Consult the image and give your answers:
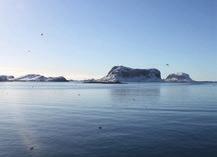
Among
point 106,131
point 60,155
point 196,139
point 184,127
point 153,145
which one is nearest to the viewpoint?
point 60,155

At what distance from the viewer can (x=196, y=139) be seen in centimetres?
2647

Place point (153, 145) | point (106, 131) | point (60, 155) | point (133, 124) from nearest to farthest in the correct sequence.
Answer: point (60, 155), point (153, 145), point (106, 131), point (133, 124)

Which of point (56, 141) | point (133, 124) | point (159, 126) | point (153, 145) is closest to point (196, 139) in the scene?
point (153, 145)

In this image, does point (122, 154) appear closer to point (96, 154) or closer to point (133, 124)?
point (96, 154)

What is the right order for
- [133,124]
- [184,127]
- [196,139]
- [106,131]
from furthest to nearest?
[133,124] → [184,127] → [106,131] → [196,139]

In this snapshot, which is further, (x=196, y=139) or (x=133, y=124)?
(x=133, y=124)

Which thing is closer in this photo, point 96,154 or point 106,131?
point 96,154

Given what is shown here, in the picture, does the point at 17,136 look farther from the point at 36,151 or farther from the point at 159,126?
the point at 159,126

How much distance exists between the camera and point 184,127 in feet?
106

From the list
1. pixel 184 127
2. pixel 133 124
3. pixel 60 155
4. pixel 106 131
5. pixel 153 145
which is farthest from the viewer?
pixel 133 124

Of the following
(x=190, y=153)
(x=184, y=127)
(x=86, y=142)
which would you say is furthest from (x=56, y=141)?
(x=184, y=127)

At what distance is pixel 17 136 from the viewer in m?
27.6

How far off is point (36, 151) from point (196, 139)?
43.9 feet

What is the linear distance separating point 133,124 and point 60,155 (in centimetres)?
1416
